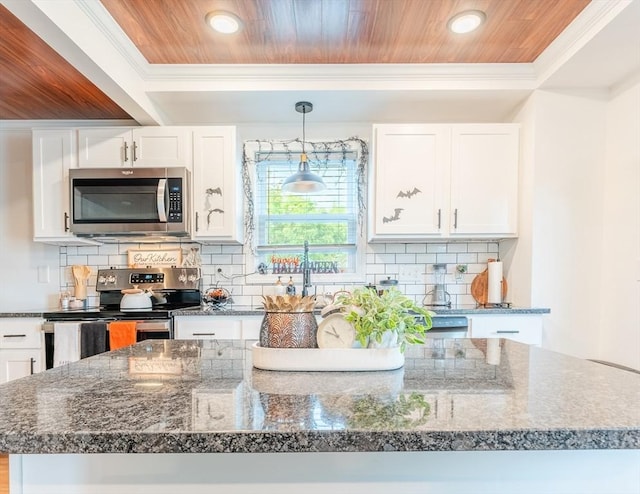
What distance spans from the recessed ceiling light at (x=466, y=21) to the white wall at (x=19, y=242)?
10.6 feet

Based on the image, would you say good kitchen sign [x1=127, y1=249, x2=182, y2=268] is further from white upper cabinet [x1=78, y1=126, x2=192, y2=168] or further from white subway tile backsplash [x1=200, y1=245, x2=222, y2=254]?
white upper cabinet [x1=78, y1=126, x2=192, y2=168]

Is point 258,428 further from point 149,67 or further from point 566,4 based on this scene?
point 149,67

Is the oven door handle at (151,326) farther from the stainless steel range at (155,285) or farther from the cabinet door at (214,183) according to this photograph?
the cabinet door at (214,183)

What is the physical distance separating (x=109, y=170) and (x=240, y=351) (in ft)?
6.69

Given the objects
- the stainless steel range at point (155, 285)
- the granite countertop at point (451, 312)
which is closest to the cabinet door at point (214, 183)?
the stainless steel range at point (155, 285)

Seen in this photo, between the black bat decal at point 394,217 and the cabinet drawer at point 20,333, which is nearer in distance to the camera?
the cabinet drawer at point 20,333

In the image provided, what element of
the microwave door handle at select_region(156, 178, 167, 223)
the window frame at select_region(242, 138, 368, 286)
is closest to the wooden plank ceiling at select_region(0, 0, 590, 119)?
the microwave door handle at select_region(156, 178, 167, 223)

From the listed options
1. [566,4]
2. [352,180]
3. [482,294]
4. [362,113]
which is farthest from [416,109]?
[482,294]

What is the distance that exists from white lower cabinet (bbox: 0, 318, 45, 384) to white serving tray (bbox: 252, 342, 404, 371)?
2277 mm

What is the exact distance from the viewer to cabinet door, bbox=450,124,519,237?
2.72 metres

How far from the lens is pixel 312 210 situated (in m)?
3.13

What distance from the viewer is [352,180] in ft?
10.3

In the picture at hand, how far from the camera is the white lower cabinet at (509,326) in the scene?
2.48 m

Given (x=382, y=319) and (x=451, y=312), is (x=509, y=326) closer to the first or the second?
(x=451, y=312)
